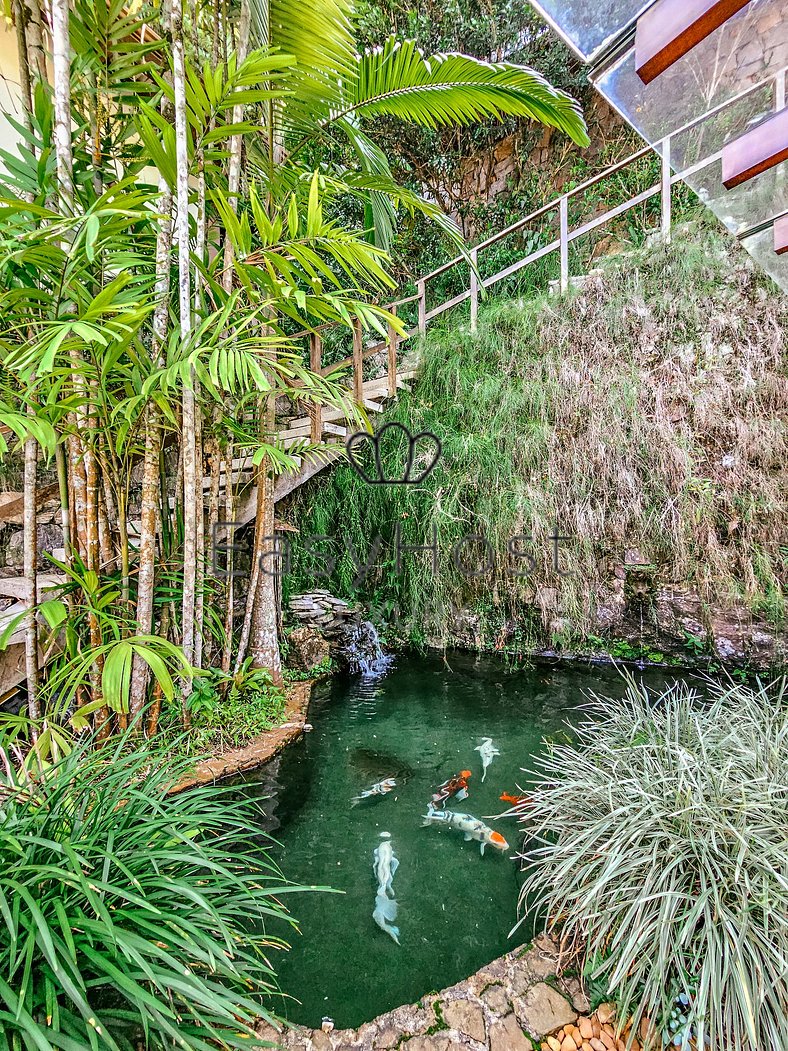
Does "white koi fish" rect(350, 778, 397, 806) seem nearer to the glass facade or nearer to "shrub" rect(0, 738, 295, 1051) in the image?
"shrub" rect(0, 738, 295, 1051)

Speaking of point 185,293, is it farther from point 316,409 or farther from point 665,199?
point 665,199

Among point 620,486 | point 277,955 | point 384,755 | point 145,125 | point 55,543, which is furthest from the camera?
point 620,486

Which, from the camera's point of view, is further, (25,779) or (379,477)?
(379,477)

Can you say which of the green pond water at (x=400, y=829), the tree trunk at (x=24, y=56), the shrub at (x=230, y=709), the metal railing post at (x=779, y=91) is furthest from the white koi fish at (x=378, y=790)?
the tree trunk at (x=24, y=56)

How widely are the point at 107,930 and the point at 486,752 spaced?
1.98 m

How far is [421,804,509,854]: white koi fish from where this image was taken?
1.72 meters

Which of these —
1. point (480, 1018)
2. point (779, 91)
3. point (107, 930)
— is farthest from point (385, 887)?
point (779, 91)

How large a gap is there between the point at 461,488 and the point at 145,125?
2771 mm

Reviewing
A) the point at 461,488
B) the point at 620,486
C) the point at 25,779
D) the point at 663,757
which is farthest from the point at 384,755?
the point at 620,486

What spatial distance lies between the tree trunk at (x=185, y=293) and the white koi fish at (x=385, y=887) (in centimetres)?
105

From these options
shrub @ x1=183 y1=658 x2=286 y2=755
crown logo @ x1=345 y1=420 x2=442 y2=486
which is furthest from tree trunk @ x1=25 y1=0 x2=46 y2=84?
shrub @ x1=183 y1=658 x2=286 y2=755

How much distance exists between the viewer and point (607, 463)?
3.55 meters

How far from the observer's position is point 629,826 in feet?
4.26

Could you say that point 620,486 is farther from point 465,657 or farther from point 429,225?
point 429,225
